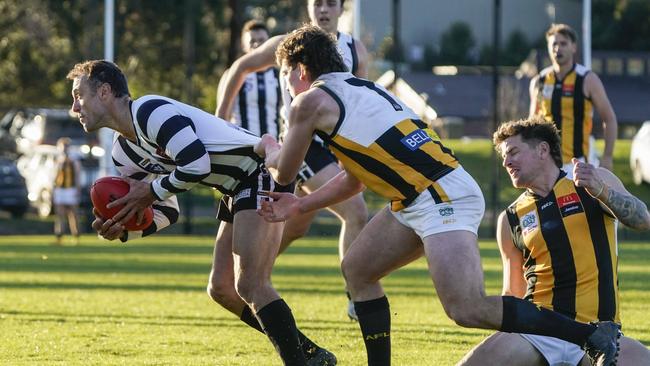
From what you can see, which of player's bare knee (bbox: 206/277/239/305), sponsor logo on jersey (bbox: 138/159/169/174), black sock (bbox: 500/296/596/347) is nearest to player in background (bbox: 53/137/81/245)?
player's bare knee (bbox: 206/277/239/305)

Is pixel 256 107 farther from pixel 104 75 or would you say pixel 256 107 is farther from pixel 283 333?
pixel 283 333

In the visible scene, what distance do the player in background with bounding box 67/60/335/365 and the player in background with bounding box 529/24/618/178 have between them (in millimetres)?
4719

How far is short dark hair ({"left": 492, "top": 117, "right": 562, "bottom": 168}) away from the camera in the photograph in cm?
591

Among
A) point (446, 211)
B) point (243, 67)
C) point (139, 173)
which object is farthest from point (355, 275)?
point (243, 67)

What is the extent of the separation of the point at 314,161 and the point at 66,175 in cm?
1384

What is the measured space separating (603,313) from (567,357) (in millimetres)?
306

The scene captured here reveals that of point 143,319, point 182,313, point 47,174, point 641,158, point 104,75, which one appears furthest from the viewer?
point 641,158

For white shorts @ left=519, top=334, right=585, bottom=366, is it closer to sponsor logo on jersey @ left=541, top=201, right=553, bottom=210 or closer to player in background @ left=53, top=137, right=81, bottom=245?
sponsor logo on jersey @ left=541, top=201, right=553, bottom=210

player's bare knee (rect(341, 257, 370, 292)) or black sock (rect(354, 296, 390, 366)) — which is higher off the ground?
player's bare knee (rect(341, 257, 370, 292))

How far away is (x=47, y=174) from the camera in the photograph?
29297mm

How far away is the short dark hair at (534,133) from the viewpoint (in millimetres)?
5914

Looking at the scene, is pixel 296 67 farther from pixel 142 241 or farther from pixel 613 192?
pixel 142 241

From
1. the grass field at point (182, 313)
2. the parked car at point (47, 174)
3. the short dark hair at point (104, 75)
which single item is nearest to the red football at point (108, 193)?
the short dark hair at point (104, 75)

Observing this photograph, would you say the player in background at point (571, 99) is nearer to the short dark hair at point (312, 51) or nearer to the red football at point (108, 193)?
the red football at point (108, 193)
